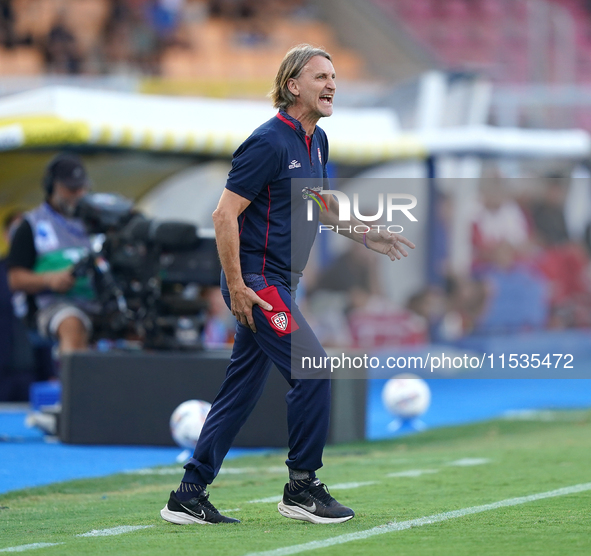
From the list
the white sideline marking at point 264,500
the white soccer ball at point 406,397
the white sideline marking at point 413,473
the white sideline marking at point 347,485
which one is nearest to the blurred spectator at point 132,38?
the white soccer ball at point 406,397

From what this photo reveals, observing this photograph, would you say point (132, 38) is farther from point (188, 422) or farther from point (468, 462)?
point (468, 462)

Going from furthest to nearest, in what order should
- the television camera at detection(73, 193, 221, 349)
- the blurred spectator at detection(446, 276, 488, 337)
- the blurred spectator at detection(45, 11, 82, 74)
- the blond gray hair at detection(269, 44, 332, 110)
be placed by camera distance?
the blurred spectator at detection(45, 11, 82, 74)
the blurred spectator at detection(446, 276, 488, 337)
the television camera at detection(73, 193, 221, 349)
the blond gray hair at detection(269, 44, 332, 110)

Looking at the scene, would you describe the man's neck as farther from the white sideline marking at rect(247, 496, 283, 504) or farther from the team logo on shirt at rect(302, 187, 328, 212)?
the white sideline marking at rect(247, 496, 283, 504)

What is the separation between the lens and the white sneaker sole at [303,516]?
187 inches

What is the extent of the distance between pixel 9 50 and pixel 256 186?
13911 mm

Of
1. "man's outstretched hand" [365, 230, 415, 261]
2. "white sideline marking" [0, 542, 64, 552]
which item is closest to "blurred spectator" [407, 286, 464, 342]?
"man's outstretched hand" [365, 230, 415, 261]

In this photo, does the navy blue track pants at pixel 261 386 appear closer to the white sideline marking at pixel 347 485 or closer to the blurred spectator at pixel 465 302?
the white sideline marking at pixel 347 485

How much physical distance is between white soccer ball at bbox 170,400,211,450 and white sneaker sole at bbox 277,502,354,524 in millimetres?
2631

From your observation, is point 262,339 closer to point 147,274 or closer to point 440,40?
point 147,274

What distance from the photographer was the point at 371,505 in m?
5.36

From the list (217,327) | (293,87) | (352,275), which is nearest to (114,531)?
(293,87)

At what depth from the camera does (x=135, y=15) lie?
1842cm

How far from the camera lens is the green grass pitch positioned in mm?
4281

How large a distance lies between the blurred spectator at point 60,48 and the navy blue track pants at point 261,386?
13010mm
